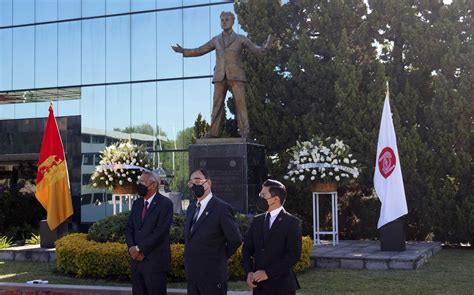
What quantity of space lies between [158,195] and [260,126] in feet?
30.1

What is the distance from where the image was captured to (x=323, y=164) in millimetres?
12617

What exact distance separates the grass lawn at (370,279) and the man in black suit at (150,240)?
7.06 feet

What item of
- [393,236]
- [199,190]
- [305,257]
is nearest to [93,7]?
[393,236]

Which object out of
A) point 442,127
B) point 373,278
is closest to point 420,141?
point 442,127

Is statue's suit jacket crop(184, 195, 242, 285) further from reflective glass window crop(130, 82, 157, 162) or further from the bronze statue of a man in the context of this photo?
reflective glass window crop(130, 82, 157, 162)

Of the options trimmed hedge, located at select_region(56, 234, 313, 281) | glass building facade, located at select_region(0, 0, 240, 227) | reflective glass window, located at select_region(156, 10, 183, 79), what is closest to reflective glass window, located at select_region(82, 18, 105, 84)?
glass building facade, located at select_region(0, 0, 240, 227)

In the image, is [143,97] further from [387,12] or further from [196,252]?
[196,252]

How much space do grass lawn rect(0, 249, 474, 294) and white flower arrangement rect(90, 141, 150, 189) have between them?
273 cm

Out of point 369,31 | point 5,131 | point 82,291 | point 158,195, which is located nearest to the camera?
point 158,195

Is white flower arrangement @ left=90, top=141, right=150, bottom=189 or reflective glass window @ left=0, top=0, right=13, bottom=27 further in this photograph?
reflective glass window @ left=0, top=0, right=13, bottom=27

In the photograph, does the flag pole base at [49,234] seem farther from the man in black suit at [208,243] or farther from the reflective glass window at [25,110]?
the reflective glass window at [25,110]

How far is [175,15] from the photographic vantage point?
20.9 meters

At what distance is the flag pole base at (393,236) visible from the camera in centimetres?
1141

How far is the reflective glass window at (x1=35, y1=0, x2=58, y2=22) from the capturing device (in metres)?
22.5
